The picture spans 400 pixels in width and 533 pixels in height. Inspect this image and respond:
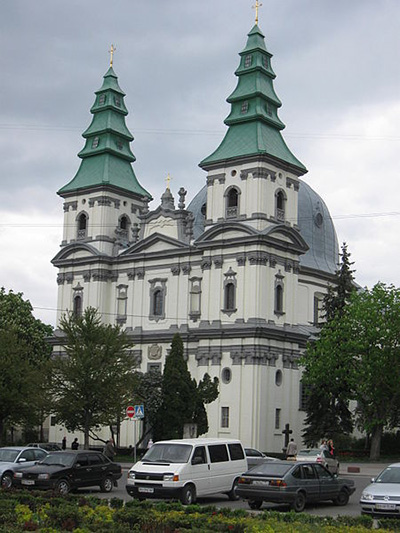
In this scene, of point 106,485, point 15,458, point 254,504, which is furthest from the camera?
point 15,458

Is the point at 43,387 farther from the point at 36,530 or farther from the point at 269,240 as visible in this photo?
the point at 36,530

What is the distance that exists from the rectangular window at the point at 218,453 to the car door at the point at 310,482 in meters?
3.04

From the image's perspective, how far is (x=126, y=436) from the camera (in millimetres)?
66250

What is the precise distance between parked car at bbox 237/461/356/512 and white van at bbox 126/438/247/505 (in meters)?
1.55

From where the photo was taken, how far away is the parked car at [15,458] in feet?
102

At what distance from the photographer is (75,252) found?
7281cm

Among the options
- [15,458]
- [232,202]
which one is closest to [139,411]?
[15,458]

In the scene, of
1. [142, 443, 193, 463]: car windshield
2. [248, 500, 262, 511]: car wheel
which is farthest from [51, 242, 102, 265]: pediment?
[248, 500, 262, 511]: car wheel

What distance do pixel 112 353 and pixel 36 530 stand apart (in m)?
33.3

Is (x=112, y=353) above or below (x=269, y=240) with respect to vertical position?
below

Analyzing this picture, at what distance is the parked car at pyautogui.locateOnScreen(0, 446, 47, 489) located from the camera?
102ft

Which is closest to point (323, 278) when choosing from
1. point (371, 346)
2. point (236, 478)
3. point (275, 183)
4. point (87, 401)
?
point (275, 183)

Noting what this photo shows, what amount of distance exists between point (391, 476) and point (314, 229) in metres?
52.1

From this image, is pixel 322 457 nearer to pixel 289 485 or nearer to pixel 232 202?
pixel 289 485
